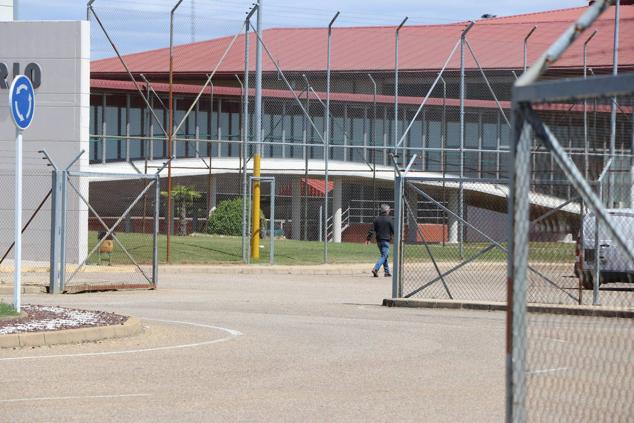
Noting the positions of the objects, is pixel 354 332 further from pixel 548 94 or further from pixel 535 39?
pixel 535 39

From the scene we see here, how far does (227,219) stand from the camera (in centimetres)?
4400

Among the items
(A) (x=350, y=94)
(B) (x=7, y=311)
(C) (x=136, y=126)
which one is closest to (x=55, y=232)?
(B) (x=7, y=311)

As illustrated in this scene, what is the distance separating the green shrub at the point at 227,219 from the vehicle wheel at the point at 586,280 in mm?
25034

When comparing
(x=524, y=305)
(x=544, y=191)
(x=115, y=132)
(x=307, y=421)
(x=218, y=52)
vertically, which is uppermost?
(x=218, y=52)

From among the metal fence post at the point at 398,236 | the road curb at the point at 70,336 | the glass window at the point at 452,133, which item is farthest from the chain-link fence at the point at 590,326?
the glass window at the point at 452,133

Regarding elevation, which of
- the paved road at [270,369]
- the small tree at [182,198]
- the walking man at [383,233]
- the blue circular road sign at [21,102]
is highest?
the blue circular road sign at [21,102]

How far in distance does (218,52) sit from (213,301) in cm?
3071

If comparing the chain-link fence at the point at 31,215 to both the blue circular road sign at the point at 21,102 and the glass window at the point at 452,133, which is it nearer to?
the blue circular road sign at the point at 21,102

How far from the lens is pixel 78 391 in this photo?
33.7 feet

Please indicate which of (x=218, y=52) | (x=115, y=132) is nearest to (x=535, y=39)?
(x=218, y=52)

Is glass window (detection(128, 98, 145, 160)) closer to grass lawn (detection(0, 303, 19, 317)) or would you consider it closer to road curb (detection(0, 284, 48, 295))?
road curb (detection(0, 284, 48, 295))

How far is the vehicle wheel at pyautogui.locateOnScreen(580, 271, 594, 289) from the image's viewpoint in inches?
719

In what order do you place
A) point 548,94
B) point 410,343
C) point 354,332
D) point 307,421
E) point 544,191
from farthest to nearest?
point 354,332, point 410,343, point 544,191, point 307,421, point 548,94

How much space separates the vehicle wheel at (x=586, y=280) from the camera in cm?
1826
